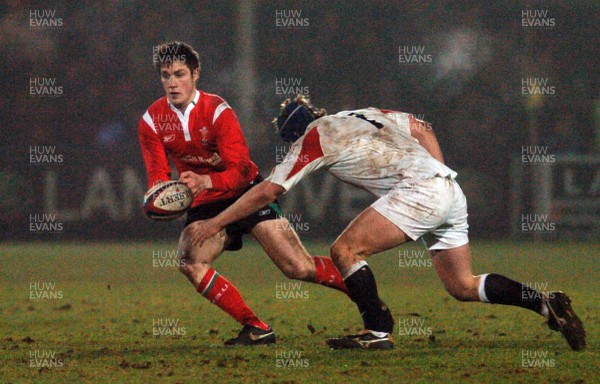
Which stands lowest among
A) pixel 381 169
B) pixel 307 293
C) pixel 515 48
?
pixel 307 293

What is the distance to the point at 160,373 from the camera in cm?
628

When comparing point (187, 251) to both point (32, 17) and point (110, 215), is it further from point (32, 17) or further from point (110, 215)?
point (32, 17)

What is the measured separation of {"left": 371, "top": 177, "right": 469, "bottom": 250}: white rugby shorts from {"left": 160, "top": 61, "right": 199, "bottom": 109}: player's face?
1.67 meters

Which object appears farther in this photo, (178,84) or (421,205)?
(178,84)

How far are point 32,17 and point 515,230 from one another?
8103 millimetres

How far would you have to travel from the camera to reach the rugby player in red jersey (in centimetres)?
751

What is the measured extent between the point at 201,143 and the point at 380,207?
4.85 feet

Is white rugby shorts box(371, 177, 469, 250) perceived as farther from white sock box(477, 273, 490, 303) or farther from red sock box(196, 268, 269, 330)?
red sock box(196, 268, 269, 330)

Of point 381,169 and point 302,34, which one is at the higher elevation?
point 302,34

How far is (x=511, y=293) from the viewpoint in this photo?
694 cm

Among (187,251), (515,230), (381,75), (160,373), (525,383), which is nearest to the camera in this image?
(525,383)

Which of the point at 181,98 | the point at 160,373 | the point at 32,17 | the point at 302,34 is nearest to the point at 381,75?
the point at 302,34

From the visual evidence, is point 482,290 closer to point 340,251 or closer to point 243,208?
point 340,251

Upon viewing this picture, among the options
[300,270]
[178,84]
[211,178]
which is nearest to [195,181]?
[211,178]
